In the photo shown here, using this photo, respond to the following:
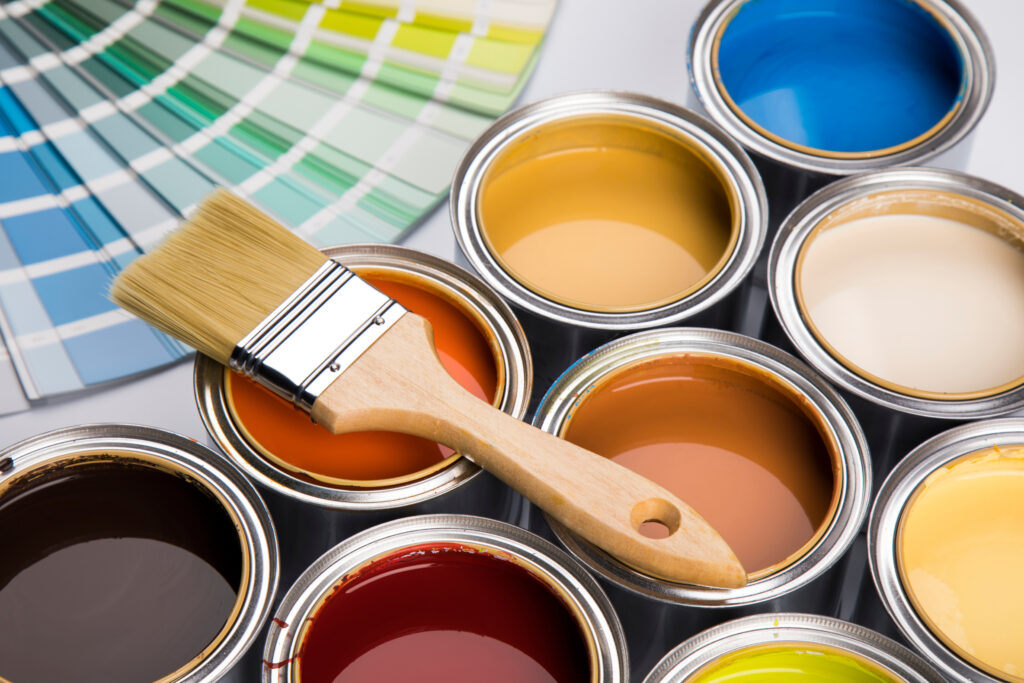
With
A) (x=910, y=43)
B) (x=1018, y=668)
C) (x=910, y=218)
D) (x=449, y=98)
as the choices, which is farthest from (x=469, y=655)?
(x=910, y=43)

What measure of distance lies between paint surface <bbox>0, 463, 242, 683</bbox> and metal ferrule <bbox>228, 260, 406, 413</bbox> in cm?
23

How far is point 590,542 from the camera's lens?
1805 mm

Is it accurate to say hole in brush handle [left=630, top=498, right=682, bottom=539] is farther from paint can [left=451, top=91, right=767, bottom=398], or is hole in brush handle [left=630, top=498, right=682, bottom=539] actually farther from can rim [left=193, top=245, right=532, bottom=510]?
paint can [left=451, top=91, right=767, bottom=398]

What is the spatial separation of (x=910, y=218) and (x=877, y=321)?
24cm

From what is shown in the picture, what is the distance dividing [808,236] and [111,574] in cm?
139

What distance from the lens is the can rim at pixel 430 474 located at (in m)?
1.84

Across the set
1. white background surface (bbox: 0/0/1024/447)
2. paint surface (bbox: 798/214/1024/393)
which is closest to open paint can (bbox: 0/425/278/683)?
white background surface (bbox: 0/0/1024/447)

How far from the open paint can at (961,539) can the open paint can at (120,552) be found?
977mm

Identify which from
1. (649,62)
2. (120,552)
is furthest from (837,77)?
(120,552)

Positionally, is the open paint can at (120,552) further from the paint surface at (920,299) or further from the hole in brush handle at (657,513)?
the paint surface at (920,299)

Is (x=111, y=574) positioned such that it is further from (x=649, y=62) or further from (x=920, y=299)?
(x=649, y=62)

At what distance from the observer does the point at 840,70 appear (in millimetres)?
2697

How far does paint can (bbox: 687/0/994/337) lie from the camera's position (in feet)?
7.84

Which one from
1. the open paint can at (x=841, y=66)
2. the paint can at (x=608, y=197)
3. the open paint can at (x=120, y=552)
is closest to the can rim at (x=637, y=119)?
the paint can at (x=608, y=197)
